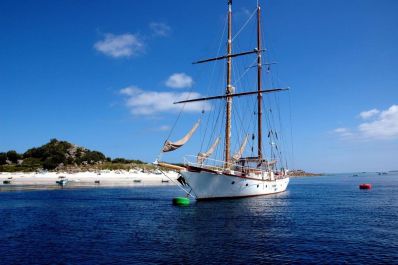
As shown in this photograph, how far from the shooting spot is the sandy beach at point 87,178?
385 feet

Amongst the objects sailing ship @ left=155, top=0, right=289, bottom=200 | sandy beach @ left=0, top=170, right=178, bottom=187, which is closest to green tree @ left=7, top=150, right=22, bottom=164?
sandy beach @ left=0, top=170, right=178, bottom=187

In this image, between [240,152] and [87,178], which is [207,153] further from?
[87,178]

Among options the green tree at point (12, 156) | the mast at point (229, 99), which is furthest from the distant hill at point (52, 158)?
the mast at point (229, 99)

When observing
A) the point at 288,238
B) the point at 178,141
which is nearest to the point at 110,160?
the point at 178,141

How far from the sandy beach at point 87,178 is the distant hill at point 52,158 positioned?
16.6 m

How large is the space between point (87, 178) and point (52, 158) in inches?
1229

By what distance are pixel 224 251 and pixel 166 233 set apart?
7.53 meters

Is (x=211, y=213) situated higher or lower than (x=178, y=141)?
lower

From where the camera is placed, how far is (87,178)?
13275 cm

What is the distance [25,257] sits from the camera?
74.0 ft

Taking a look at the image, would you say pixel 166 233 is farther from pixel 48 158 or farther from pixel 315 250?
pixel 48 158

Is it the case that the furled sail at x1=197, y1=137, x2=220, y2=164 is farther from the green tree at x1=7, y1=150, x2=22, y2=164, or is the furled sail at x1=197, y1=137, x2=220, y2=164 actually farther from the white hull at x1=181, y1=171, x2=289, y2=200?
the green tree at x1=7, y1=150, x2=22, y2=164

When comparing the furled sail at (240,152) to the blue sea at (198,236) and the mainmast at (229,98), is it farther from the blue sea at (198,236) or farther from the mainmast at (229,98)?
the blue sea at (198,236)

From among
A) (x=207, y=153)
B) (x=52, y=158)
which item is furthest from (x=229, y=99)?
(x=52, y=158)
